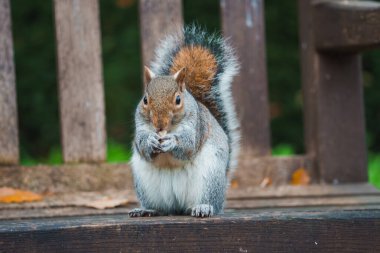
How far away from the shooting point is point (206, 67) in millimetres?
1942

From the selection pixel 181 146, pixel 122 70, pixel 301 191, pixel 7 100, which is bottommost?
pixel 301 191

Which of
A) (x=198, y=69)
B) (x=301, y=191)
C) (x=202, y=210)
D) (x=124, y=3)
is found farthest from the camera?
(x=124, y=3)

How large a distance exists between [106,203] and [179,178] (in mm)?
365

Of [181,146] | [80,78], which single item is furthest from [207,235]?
[80,78]

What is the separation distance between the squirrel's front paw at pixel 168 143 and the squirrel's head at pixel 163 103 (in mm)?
22

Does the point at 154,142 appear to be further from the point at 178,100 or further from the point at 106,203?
the point at 106,203

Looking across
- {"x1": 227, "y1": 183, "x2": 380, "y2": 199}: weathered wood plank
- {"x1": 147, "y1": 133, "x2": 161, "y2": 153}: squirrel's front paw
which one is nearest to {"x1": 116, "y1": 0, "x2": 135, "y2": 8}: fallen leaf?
{"x1": 227, "y1": 183, "x2": 380, "y2": 199}: weathered wood plank

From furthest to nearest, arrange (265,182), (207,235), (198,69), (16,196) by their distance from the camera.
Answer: (265,182)
(16,196)
(198,69)
(207,235)

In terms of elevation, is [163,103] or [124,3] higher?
[124,3]

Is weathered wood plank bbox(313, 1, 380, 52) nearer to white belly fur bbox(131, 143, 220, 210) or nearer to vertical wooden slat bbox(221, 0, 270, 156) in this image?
vertical wooden slat bbox(221, 0, 270, 156)

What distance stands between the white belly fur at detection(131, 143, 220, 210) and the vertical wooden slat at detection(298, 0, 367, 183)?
26.1 inches

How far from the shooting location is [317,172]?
92.5 inches

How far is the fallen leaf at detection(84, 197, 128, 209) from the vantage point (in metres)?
2.01

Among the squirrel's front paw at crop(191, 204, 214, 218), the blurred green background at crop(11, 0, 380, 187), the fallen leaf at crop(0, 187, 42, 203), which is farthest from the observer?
the blurred green background at crop(11, 0, 380, 187)
